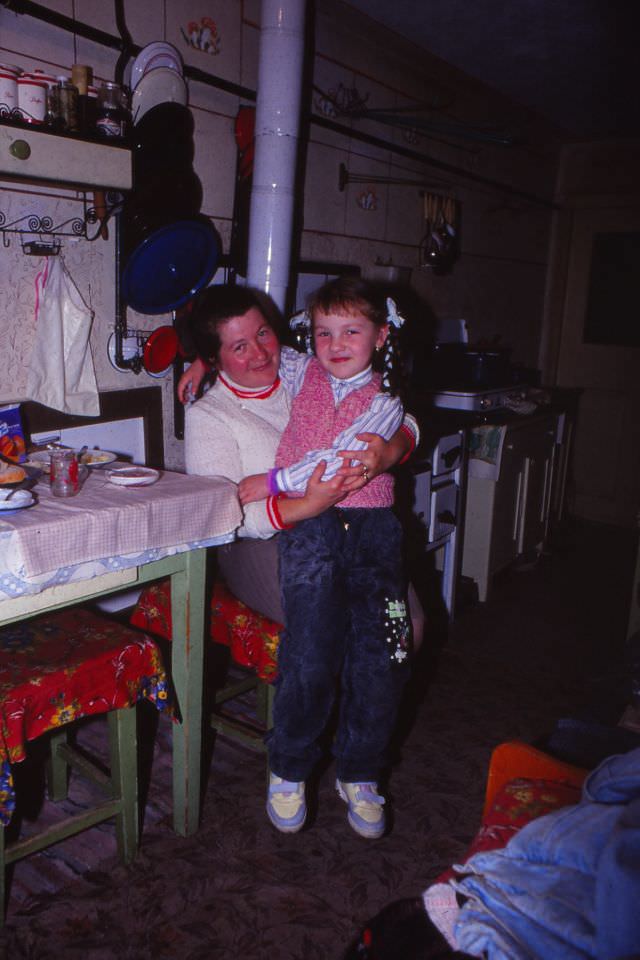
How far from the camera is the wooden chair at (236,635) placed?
1991 mm

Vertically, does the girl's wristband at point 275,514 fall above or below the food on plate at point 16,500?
below

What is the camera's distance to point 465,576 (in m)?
3.64

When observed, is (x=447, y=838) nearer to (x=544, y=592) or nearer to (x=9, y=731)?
(x=9, y=731)

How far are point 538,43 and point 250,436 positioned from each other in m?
2.52

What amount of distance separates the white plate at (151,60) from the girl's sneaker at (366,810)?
213 centimetres

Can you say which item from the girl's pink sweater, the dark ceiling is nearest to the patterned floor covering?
the girl's pink sweater

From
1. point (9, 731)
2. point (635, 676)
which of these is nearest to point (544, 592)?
point (635, 676)

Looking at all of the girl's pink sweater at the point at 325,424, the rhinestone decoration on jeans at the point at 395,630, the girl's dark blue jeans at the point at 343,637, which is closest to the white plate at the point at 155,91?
the girl's pink sweater at the point at 325,424

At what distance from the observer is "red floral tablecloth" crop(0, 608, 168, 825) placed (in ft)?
4.84

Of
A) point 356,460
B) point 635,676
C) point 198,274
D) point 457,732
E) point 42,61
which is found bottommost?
point 457,732

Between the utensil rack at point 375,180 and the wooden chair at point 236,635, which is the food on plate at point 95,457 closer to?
the wooden chair at point 236,635

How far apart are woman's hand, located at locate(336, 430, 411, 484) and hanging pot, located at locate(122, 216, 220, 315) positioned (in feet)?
2.98

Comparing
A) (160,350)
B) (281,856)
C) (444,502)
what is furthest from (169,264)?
(281,856)

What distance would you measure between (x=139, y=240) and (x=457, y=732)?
190 cm
